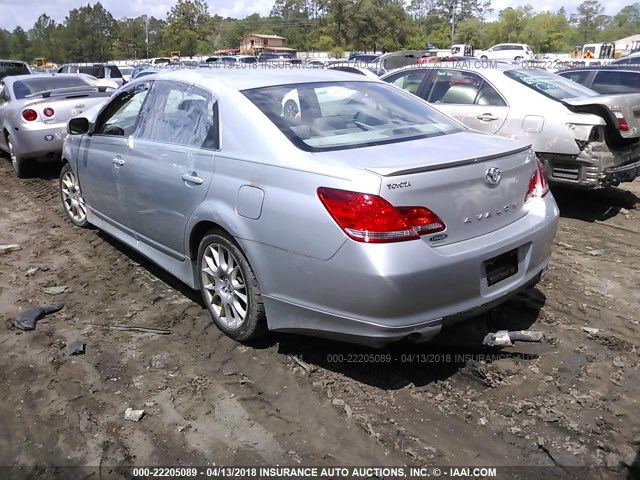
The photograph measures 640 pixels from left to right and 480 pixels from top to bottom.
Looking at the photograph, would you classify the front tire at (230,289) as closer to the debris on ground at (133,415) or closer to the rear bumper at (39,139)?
the debris on ground at (133,415)

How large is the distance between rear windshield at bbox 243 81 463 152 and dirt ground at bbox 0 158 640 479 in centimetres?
130

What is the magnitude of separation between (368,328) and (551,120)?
14.3ft

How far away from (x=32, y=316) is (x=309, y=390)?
2237mm

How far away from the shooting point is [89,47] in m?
96.7

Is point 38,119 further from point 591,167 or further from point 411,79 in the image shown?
point 591,167

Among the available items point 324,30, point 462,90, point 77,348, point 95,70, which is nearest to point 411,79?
point 462,90

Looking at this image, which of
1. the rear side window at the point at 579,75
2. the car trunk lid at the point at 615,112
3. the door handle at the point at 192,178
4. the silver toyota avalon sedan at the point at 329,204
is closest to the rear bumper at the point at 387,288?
the silver toyota avalon sedan at the point at 329,204

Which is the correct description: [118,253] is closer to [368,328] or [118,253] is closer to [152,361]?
[152,361]

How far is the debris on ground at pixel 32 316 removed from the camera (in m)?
3.87

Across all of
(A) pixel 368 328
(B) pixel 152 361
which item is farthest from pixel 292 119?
(B) pixel 152 361

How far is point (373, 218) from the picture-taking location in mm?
2615

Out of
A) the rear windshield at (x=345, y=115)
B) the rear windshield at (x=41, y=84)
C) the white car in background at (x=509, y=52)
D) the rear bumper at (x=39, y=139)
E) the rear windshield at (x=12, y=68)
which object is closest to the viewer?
the rear windshield at (x=345, y=115)

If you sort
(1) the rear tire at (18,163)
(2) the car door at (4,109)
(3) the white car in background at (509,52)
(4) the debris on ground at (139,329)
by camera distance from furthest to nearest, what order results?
(3) the white car in background at (509,52), (2) the car door at (4,109), (1) the rear tire at (18,163), (4) the debris on ground at (139,329)

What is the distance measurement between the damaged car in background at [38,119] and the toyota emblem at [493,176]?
271 inches
